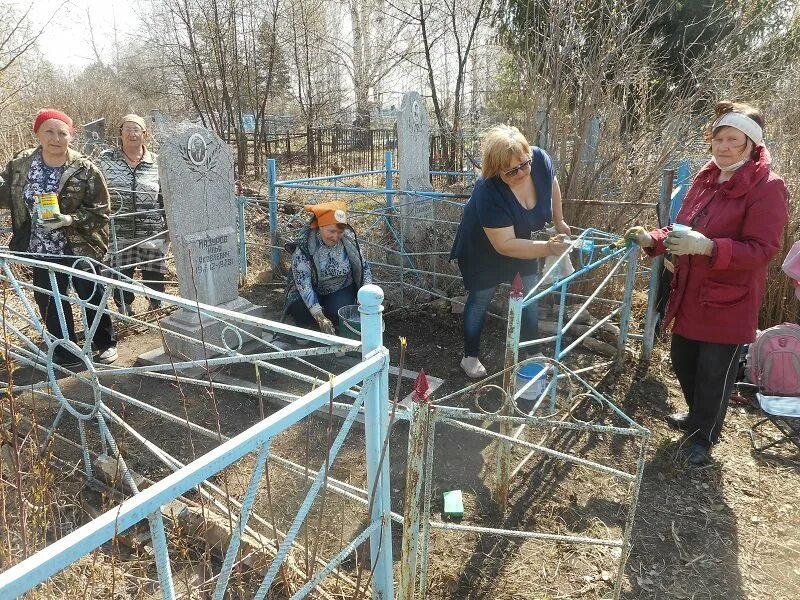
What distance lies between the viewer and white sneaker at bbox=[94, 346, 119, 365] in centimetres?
396

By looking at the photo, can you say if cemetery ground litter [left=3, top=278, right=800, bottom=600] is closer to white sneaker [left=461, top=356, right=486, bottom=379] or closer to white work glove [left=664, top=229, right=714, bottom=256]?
white sneaker [left=461, top=356, right=486, bottom=379]

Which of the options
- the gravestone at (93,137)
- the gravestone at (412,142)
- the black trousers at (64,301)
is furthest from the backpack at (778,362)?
the gravestone at (93,137)

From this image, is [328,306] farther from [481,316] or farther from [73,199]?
[73,199]

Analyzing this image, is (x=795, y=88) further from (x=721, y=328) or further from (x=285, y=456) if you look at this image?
(x=285, y=456)

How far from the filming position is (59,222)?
347 cm

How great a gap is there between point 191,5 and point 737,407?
40.2 ft

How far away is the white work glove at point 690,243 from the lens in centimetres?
249

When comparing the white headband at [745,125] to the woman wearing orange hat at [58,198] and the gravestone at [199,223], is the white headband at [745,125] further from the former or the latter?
the woman wearing orange hat at [58,198]

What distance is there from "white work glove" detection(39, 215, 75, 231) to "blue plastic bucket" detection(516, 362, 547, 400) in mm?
2889

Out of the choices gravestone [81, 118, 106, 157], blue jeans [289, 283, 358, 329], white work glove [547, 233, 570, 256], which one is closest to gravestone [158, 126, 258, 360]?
blue jeans [289, 283, 358, 329]

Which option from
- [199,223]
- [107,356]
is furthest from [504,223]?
[107,356]

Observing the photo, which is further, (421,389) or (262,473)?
(262,473)

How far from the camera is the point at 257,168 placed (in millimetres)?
13359

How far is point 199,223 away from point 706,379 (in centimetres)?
326
